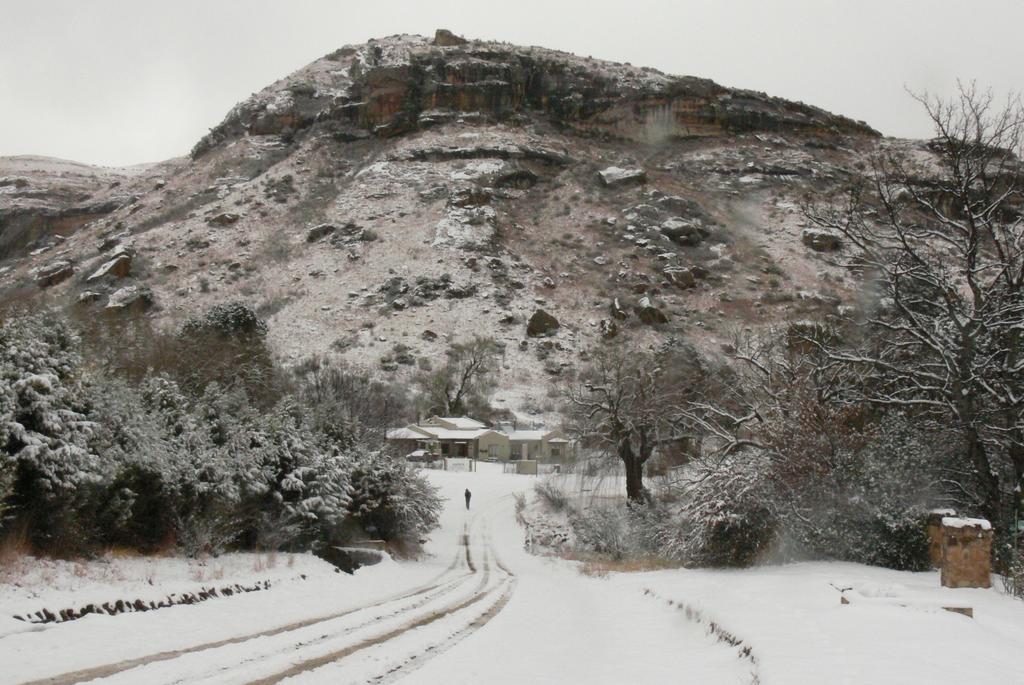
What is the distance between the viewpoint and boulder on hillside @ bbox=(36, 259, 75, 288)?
75875 mm

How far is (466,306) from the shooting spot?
6806cm

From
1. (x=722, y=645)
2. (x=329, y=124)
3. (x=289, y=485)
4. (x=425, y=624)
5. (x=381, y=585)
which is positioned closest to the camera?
(x=722, y=645)

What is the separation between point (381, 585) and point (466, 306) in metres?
52.7

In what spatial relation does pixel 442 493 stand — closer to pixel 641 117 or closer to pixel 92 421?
pixel 92 421

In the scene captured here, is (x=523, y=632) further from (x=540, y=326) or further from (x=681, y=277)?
A: (x=681, y=277)

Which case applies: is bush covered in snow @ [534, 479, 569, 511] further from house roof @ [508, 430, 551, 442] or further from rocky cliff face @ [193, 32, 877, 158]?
rocky cliff face @ [193, 32, 877, 158]

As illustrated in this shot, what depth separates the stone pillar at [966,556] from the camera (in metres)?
10.6

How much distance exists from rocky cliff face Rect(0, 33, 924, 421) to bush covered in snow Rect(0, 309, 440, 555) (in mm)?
40064

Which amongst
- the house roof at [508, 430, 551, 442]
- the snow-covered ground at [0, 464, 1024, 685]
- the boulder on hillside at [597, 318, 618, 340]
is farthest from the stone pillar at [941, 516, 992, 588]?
the boulder on hillside at [597, 318, 618, 340]

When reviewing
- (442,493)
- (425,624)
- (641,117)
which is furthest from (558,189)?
(425,624)

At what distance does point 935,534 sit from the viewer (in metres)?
12.8

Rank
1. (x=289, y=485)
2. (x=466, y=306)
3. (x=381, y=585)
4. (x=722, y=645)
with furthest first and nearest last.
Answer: (x=466, y=306) → (x=289, y=485) → (x=381, y=585) → (x=722, y=645)

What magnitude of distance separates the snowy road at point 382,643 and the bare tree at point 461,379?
48.2m

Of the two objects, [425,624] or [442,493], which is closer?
[425,624]
